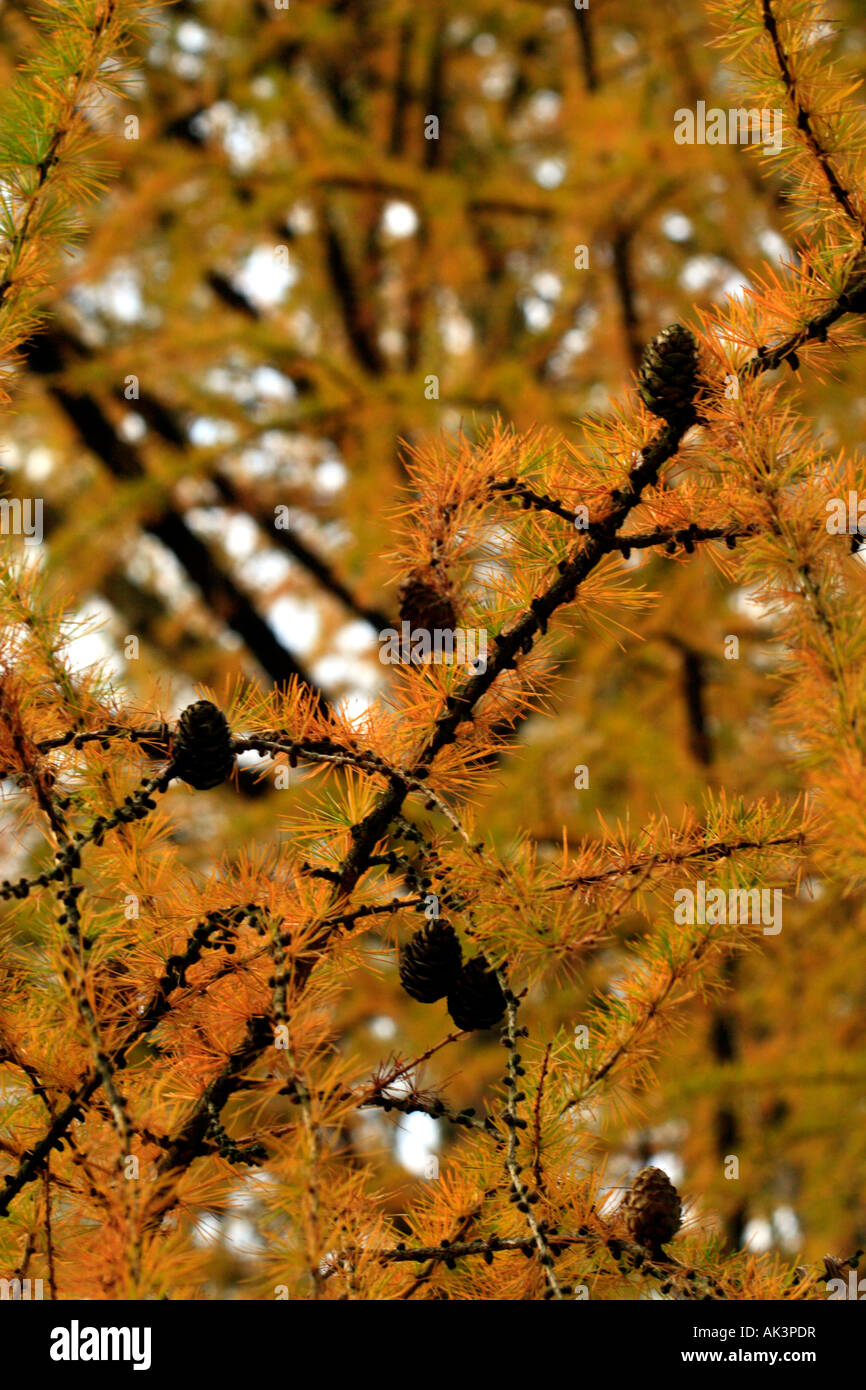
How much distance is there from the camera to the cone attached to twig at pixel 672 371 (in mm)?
495

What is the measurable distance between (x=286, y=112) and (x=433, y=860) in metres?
2.16

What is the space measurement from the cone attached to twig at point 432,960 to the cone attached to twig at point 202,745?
12 cm

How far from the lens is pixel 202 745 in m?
0.52

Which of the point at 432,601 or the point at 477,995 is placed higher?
the point at 432,601

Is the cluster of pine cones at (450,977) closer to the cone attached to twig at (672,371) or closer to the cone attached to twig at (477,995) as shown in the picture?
the cone attached to twig at (477,995)

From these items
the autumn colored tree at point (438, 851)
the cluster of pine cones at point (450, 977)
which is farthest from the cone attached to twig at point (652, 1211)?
the cluster of pine cones at point (450, 977)

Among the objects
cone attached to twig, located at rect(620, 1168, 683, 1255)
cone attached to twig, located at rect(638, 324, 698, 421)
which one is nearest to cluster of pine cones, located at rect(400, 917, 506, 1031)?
cone attached to twig, located at rect(620, 1168, 683, 1255)

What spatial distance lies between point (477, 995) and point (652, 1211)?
0.13m

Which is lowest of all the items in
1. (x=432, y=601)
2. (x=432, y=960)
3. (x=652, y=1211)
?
(x=652, y=1211)

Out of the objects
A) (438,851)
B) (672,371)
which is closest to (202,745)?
(438,851)

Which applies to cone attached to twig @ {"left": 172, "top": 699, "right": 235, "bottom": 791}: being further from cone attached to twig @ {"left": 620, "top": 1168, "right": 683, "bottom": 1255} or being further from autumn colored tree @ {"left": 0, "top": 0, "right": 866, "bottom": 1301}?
cone attached to twig @ {"left": 620, "top": 1168, "right": 683, "bottom": 1255}

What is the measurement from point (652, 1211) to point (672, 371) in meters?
Answer: 0.38

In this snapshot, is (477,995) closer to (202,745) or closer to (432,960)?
(432,960)

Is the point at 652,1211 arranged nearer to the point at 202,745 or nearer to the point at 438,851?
the point at 438,851
